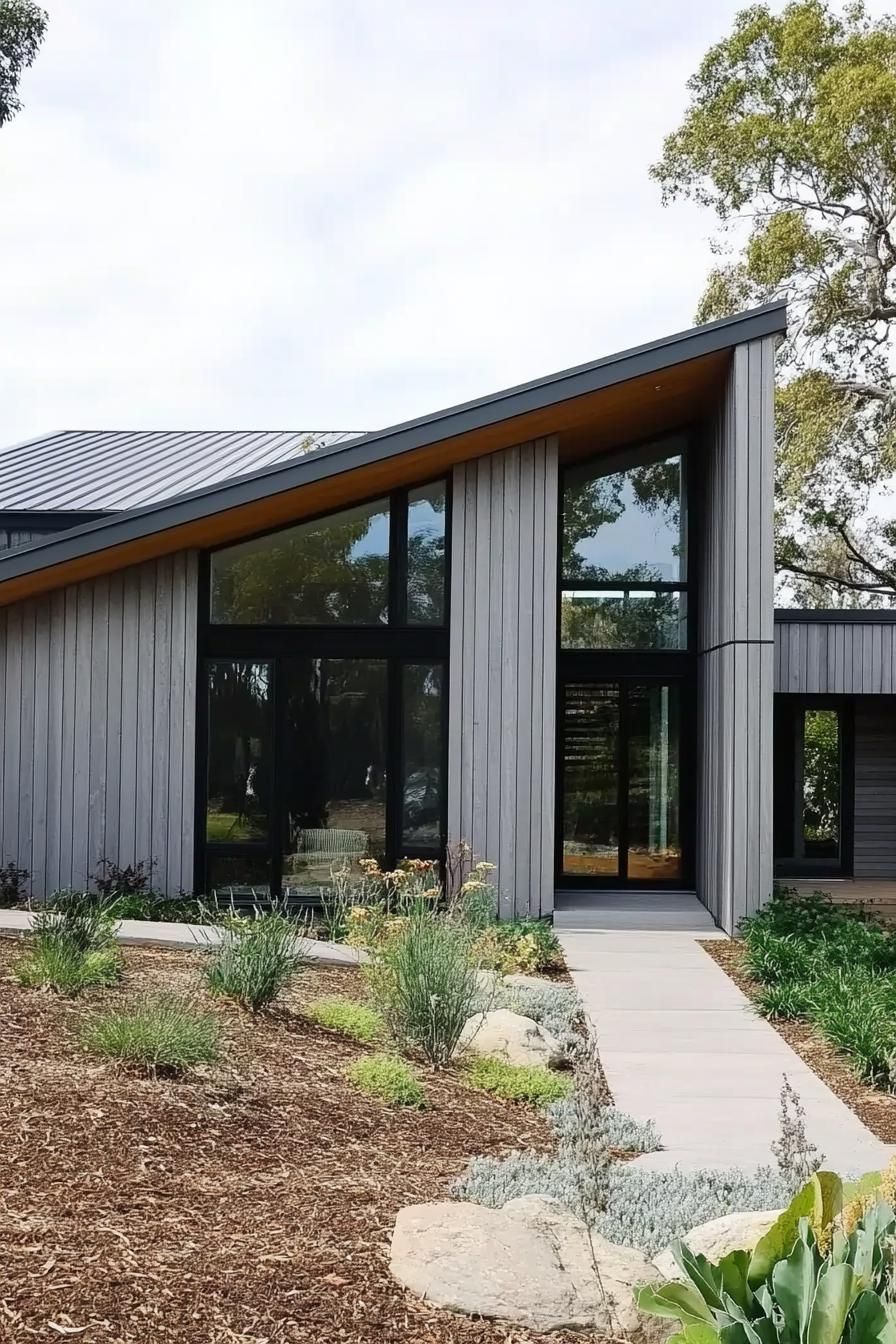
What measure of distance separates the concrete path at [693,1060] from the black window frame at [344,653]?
2026mm

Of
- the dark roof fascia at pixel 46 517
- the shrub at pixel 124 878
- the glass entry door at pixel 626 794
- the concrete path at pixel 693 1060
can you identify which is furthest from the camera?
the dark roof fascia at pixel 46 517

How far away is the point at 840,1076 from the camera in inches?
243

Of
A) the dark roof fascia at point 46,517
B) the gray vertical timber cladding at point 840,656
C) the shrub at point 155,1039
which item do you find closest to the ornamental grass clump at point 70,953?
the shrub at point 155,1039

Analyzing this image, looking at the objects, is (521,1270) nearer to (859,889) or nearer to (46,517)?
(859,889)

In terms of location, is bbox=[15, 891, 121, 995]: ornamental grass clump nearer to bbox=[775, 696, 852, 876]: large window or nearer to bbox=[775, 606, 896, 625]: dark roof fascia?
bbox=[775, 606, 896, 625]: dark roof fascia

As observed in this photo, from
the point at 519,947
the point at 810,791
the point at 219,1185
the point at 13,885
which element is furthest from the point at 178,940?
the point at 810,791

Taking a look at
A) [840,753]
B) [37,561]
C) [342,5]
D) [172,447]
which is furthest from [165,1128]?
[172,447]

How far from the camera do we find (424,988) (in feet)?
18.4

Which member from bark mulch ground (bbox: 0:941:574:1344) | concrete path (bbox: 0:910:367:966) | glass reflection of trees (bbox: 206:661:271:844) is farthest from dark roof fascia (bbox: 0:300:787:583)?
bark mulch ground (bbox: 0:941:574:1344)

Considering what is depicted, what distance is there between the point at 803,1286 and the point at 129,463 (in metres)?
16.0

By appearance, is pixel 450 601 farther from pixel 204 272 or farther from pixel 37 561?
pixel 204 272

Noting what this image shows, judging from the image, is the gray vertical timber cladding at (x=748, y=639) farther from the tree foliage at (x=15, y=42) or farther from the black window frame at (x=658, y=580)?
the tree foliage at (x=15, y=42)

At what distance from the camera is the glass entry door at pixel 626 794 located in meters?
12.2

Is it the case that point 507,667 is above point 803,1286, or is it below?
above
